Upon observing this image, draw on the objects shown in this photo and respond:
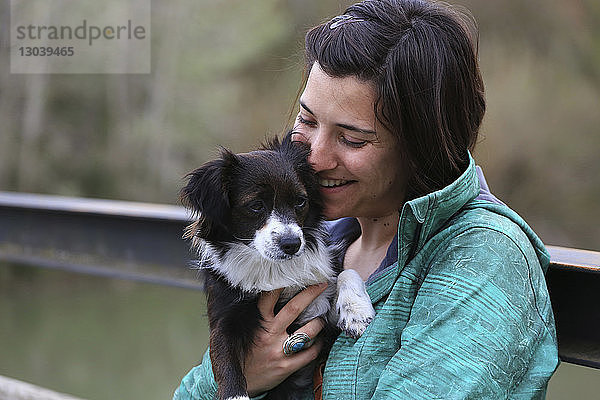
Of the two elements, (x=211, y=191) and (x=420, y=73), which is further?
(x=211, y=191)

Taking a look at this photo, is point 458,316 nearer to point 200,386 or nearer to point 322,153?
point 322,153

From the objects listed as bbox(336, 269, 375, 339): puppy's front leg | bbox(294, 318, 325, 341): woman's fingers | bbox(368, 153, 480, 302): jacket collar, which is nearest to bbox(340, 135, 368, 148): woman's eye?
bbox(368, 153, 480, 302): jacket collar

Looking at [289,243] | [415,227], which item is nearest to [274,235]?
[289,243]

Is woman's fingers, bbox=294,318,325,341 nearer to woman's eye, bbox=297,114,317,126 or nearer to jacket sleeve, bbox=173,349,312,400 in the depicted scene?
jacket sleeve, bbox=173,349,312,400

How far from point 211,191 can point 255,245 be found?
197 mm

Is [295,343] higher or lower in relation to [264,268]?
lower

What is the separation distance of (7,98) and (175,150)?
2562 mm

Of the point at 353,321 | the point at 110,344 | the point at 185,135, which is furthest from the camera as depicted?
the point at 185,135

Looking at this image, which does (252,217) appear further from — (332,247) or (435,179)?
(435,179)

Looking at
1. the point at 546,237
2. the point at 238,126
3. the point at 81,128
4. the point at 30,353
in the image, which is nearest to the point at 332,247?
the point at 30,353

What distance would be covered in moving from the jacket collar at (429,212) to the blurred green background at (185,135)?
733mm

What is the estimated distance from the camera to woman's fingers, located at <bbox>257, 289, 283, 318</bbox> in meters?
1.96

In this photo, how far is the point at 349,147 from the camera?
1.71 m

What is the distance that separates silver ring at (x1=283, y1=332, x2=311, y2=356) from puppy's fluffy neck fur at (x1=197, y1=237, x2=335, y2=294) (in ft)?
0.71
